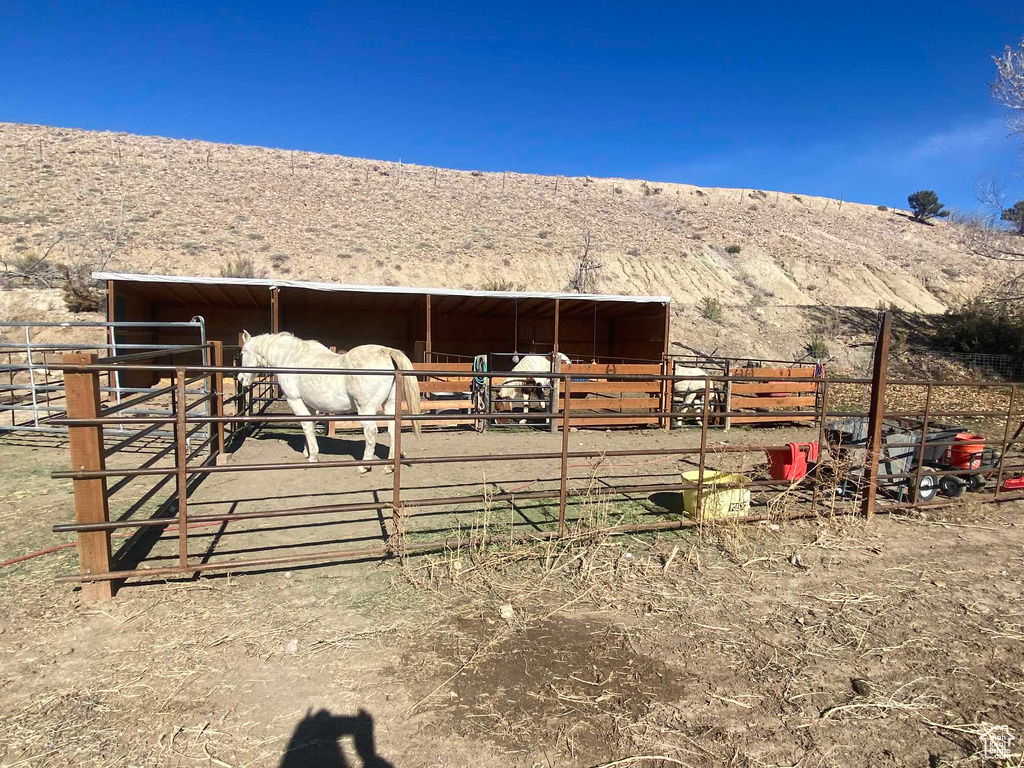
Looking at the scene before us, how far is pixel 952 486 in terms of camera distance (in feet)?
19.7

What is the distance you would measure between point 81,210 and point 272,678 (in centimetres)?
3229

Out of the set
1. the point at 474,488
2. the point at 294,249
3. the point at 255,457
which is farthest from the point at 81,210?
the point at 474,488

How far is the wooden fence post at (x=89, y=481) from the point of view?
321 cm

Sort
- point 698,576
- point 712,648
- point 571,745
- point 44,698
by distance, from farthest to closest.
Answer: point 698,576 < point 712,648 < point 44,698 < point 571,745

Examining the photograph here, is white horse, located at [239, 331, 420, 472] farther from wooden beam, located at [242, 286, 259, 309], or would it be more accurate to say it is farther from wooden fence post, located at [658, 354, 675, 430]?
wooden fence post, located at [658, 354, 675, 430]

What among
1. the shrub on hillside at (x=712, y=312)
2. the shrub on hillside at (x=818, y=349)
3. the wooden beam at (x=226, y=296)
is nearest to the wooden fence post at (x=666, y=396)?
the wooden beam at (x=226, y=296)

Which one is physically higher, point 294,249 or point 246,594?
point 294,249

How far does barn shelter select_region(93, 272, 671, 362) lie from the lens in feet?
39.7

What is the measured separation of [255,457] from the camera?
741 centimetres

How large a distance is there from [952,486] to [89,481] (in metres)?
8.31

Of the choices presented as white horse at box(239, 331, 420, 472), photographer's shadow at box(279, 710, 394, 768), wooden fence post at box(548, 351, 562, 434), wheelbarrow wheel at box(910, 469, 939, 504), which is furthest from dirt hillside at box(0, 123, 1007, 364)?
photographer's shadow at box(279, 710, 394, 768)

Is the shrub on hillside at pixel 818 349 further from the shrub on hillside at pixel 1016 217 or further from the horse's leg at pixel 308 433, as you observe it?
the horse's leg at pixel 308 433

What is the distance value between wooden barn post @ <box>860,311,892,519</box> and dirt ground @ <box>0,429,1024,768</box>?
25.0 inches

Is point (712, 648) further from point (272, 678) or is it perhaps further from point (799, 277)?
point (799, 277)
